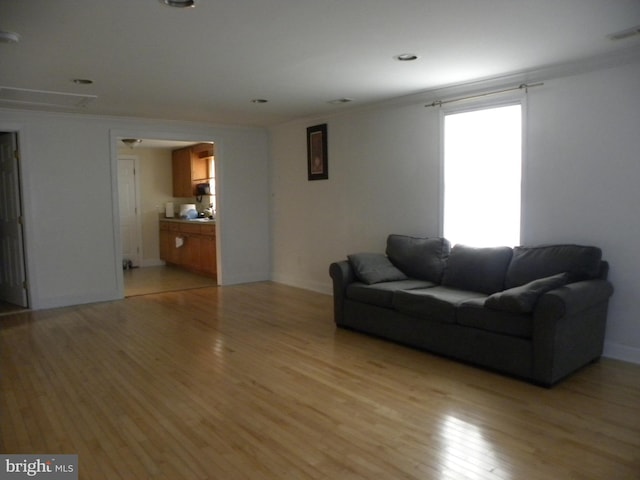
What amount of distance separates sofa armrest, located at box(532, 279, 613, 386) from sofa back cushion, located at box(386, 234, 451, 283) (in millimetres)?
1351

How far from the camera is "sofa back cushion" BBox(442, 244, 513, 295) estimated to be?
13.4 feet

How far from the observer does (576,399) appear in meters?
3.05

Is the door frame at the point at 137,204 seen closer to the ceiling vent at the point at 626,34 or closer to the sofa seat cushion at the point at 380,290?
the sofa seat cushion at the point at 380,290

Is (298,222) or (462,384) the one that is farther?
(298,222)

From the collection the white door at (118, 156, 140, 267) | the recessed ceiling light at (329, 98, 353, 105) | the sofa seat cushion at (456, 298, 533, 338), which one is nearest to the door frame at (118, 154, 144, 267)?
the white door at (118, 156, 140, 267)

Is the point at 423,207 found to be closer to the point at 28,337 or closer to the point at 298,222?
the point at 298,222

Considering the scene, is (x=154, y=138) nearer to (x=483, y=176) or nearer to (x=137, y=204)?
(x=137, y=204)

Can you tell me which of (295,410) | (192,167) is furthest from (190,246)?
(295,410)

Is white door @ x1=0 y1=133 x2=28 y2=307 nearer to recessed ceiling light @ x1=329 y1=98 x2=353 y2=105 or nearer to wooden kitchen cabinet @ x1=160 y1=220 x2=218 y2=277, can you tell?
wooden kitchen cabinet @ x1=160 y1=220 x2=218 y2=277

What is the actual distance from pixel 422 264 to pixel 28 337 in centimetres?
374

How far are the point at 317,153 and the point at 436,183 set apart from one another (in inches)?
76.2

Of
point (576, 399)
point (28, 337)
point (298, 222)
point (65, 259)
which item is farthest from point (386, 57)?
point (65, 259)

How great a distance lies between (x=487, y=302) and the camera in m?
3.50

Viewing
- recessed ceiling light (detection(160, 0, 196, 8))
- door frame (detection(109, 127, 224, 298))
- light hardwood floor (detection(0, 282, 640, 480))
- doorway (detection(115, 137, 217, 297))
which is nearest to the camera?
light hardwood floor (detection(0, 282, 640, 480))
